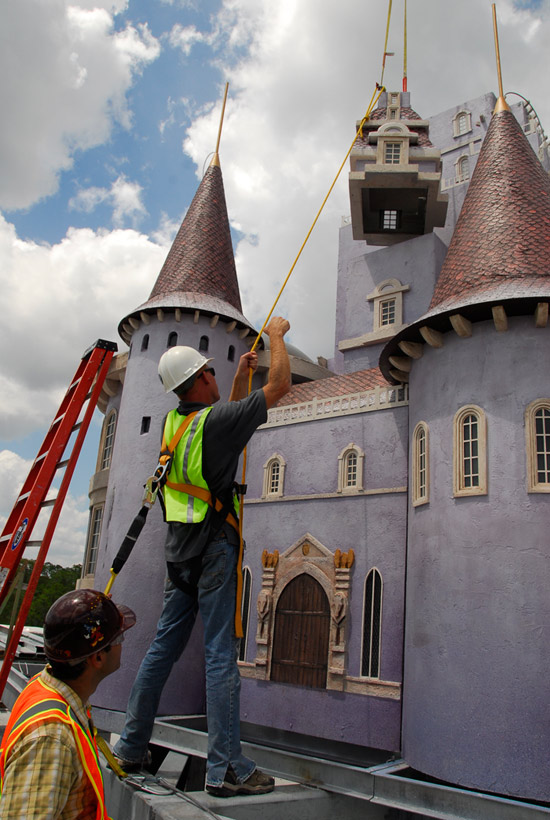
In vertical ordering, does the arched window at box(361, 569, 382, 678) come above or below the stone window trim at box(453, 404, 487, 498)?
below

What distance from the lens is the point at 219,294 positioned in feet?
48.0

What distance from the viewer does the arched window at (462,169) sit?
2256cm

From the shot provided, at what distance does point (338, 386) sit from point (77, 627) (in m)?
11.7

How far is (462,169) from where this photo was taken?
22.9 m

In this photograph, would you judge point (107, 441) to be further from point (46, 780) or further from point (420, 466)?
point (46, 780)

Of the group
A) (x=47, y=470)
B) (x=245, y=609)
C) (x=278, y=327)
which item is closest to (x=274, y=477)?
(x=245, y=609)

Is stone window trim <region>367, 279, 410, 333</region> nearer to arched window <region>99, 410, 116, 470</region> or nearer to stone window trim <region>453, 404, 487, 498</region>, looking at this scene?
stone window trim <region>453, 404, 487, 498</region>

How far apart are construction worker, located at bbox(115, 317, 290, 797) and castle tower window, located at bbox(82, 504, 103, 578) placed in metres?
12.1

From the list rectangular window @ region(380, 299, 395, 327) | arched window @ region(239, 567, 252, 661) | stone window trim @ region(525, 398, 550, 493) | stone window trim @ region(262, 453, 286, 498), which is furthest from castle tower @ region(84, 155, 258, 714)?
stone window trim @ region(525, 398, 550, 493)

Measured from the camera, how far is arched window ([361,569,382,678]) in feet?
36.4

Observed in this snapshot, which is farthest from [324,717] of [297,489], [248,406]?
[248,406]

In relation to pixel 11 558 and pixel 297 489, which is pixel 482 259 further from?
pixel 11 558

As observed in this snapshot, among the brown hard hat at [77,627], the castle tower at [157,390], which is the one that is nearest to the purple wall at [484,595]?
the castle tower at [157,390]

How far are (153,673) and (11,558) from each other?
11.2 ft
